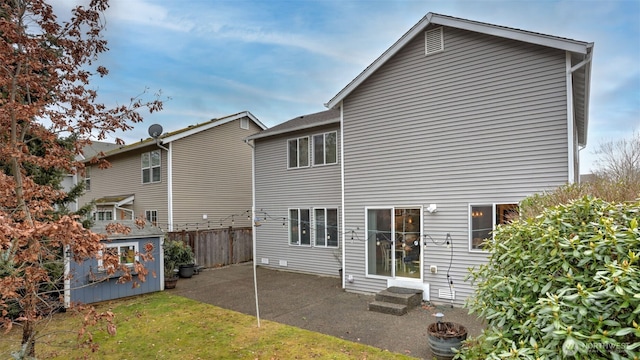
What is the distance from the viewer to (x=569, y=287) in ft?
9.22

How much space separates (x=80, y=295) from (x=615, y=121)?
29386 mm

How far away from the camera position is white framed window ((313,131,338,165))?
11523 millimetres

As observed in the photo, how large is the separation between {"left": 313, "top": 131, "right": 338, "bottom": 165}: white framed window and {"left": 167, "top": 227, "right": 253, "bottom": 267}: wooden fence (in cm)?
549

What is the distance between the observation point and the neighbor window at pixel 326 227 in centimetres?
1144

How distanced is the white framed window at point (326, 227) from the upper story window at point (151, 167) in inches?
316

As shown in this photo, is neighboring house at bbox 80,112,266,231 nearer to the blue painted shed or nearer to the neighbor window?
the blue painted shed

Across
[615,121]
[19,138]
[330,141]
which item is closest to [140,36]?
[19,138]

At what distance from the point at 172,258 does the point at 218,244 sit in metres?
2.72

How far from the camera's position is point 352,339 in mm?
6082

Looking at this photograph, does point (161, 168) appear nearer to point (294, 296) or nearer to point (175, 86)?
point (175, 86)

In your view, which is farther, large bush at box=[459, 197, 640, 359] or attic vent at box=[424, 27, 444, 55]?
attic vent at box=[424, 27, 444, 55]

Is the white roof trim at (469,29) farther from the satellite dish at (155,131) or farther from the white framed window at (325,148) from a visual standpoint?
the satellite dish at (155,131)

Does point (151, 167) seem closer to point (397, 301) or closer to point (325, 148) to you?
point (325, 148)

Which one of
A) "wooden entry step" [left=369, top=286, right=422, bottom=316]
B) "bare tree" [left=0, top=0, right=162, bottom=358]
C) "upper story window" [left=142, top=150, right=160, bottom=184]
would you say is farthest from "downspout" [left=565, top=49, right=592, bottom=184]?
"upper story window" [left=142, top=150, right=160, bottom=184]
